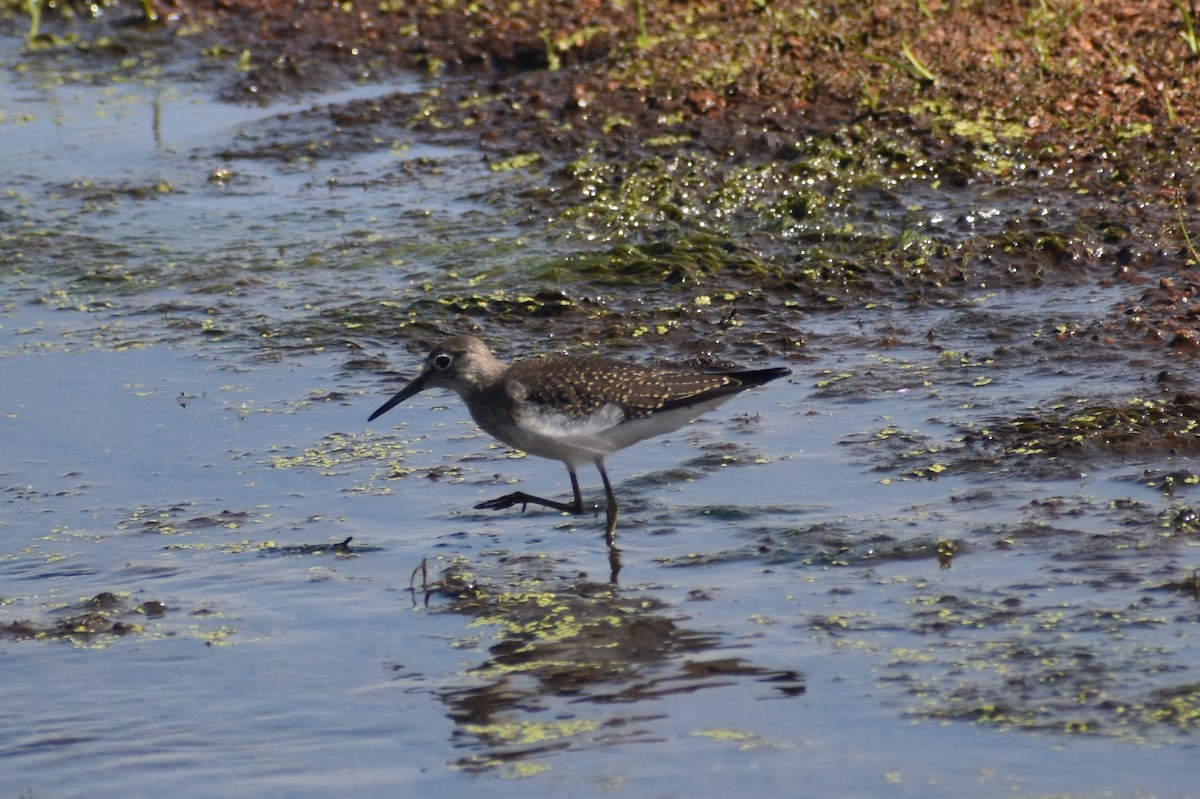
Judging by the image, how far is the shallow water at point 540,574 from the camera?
506cm

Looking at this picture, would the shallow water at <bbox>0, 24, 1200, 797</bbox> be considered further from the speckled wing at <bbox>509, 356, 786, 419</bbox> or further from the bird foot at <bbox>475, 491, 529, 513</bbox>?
the speckled wing at <bbox>509, 356, 786, 419</bbox>

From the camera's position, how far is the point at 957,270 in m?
9.52

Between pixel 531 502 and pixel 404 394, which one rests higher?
pixel 404 394

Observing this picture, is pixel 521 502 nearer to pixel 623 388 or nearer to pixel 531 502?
pixel 531 502

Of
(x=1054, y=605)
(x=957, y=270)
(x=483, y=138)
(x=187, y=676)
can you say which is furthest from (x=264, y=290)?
(x=1054, y=605)

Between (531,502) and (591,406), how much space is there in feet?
1.59

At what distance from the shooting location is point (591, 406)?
707 centimetres

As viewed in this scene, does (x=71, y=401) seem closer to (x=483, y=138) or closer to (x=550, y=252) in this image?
(x=550, y=252)

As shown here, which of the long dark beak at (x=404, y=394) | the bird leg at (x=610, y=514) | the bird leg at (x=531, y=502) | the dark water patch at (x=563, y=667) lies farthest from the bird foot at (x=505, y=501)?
the long dark beak at (x=404, y=394)

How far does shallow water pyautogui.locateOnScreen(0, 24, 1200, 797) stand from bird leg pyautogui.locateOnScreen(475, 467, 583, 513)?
68 millimetres

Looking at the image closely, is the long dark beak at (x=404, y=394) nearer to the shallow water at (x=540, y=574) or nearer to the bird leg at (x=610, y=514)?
the shallow water at (x=540, y=574)

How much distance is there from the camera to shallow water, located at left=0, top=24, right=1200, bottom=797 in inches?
199

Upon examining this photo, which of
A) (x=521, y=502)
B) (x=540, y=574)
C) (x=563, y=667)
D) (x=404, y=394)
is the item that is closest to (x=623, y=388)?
(x=521, y=502)

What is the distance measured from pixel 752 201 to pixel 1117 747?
604 centimetres
